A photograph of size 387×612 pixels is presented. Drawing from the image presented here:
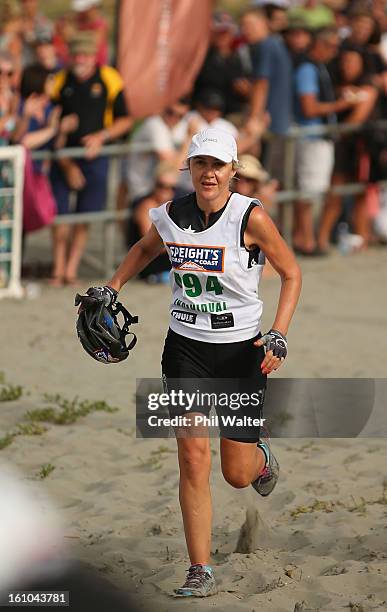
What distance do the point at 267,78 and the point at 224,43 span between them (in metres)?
1.10

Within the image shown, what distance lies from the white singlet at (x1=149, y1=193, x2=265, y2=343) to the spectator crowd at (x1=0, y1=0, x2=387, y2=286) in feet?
16.2

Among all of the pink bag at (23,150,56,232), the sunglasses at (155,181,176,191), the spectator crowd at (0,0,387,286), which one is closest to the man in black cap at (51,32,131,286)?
the spectator crowd at (0,0,387,286)

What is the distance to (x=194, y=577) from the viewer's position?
5.21 m

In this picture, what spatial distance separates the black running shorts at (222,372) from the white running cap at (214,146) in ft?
2.43

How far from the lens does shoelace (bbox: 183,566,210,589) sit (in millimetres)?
5191

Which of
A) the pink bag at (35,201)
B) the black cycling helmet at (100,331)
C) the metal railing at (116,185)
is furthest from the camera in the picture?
the metal railing at (116,185)

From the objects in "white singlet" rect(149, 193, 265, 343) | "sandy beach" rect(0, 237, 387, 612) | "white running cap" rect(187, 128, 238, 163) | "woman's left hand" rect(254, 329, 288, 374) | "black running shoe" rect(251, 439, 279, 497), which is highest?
"white running cap" rect(187, 128, 238, 163)

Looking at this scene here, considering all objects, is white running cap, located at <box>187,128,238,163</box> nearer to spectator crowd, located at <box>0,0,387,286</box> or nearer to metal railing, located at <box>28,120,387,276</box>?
spectator crowd, located at <box>0,0,387,286</box>

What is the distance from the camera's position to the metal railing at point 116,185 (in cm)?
1089
